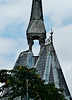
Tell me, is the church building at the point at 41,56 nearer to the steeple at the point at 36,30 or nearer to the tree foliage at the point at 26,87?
the steeple at the point at 36,30

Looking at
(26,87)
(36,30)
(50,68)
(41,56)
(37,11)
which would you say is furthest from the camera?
(37,11)

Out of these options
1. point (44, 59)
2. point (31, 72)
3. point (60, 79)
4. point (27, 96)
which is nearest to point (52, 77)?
point (60, 79)

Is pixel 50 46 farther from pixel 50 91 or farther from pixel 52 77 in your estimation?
pixel 50 91

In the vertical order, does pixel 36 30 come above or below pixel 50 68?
above

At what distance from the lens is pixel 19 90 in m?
17.6

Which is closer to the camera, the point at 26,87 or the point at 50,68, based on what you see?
the point at 26,87

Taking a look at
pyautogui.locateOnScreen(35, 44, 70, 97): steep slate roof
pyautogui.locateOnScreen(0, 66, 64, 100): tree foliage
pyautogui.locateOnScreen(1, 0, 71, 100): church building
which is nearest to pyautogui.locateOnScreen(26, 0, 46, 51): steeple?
pyautogui.locateOnScreen(1, 0, 71, 100): church building

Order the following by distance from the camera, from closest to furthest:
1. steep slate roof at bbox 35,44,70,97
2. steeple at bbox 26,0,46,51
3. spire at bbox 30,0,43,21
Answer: steep slate roof at bbox 35,44,70,97 → steeple at bbox 26,0,46,51 → spire at bbox 30,0,43,21

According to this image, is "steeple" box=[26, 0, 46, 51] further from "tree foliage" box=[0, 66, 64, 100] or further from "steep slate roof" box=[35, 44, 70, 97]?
"tree foliage" box=[0, 66, 64, 100]

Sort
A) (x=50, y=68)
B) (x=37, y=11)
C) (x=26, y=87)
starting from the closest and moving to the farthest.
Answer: (x=26, y=87)
(x=50, y=68)
(x=37, y=11)

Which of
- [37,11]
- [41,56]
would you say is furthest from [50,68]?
[37,11]

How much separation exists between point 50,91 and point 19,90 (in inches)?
68.4

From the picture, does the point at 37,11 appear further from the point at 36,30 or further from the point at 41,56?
the point at 41,56

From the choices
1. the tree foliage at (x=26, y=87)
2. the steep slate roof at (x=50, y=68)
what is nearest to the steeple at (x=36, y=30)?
the steep slate roof at (x=50, y=68)
